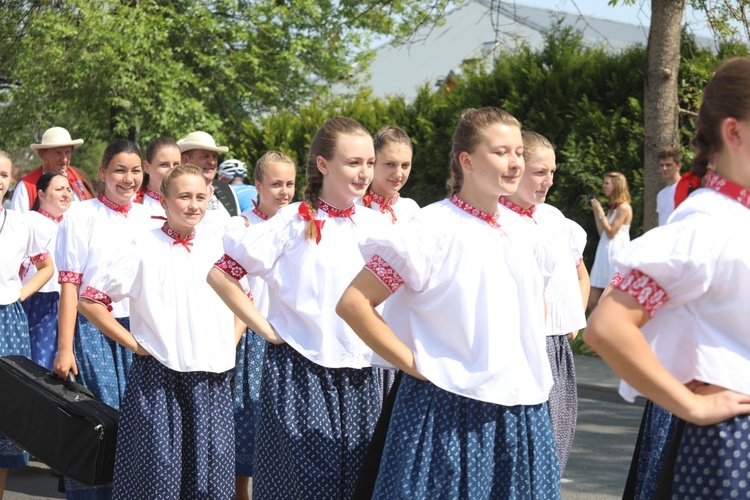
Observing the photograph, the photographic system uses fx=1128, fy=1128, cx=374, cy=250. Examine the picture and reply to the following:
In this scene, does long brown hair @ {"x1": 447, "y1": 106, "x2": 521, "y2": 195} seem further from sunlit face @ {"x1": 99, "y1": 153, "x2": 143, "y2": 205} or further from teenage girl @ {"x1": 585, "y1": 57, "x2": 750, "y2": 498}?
sunlit face @ {"x1": 99, "y1": 153, "x2": 143, "y2": 205}

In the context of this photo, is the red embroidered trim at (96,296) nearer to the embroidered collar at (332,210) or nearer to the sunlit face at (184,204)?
the sunlit face at (184,204)

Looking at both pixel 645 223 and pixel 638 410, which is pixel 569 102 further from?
pixel 638 410

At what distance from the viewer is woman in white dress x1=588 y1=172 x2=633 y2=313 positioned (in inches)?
472

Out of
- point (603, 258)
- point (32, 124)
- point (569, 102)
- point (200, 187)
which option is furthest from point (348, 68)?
point (200, 187)

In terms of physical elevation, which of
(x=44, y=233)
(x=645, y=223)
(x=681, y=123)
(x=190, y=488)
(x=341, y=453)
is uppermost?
(x=681, y=123)

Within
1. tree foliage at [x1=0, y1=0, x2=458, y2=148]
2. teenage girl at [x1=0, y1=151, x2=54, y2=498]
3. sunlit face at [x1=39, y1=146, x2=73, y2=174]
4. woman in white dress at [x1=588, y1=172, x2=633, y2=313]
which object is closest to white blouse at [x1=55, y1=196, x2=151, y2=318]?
teenage girl at [x1=0, y1=151, x2=54, y2=498]

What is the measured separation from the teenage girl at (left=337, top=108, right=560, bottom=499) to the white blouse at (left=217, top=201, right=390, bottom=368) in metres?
0.79

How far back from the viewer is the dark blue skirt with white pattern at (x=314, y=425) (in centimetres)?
448

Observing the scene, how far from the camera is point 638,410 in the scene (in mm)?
9258

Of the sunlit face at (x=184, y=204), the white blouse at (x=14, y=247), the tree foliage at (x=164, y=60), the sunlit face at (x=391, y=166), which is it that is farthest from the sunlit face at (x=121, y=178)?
the tree foliage at (x=164, y=60)

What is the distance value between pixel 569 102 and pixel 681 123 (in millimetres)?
1445

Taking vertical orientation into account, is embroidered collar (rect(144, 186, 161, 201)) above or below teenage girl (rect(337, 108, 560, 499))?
above

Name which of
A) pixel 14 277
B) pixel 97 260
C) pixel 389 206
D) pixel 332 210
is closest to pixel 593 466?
pixel 389 206

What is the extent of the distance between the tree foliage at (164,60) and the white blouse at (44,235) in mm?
9092
